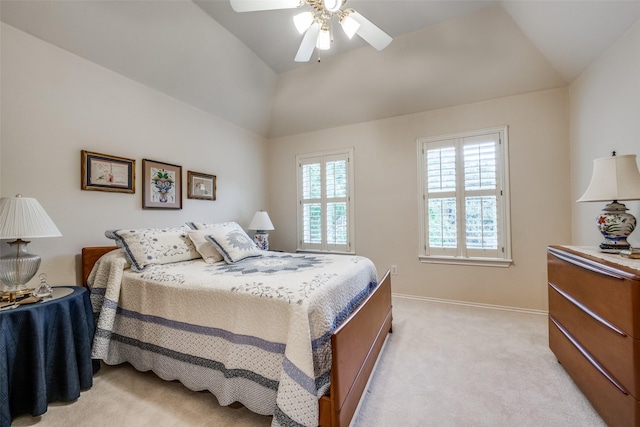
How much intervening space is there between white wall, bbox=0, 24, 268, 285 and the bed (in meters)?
0.28

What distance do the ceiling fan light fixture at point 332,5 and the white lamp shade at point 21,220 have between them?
226 cm

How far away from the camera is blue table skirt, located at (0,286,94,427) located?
1.37m

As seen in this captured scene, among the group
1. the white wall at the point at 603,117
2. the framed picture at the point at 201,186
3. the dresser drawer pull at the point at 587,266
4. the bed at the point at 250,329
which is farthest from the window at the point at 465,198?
the framed picture at the point at 201,186

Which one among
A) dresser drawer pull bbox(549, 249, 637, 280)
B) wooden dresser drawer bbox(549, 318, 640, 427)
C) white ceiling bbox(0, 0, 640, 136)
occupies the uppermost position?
white ceiling bbox(0, 0, 640, 136)

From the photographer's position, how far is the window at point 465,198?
9.89ft

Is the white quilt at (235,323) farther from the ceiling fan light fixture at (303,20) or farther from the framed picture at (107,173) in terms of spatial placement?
the ceiling fan light fixture at (303,20)

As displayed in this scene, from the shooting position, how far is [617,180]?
1.58 m

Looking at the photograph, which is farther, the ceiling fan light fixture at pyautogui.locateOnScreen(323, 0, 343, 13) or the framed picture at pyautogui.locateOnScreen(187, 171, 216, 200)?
the framed picture at pyautogui.locateOnScreen(187, 171, 216, 200)

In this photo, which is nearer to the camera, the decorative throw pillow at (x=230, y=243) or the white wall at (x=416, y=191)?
the decorative throw pillow at (x=230, y=243)

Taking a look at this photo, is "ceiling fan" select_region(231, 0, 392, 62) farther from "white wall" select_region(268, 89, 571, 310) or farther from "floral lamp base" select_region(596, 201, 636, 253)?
"floral lamp base" select_region(596, 201, 636, 253)

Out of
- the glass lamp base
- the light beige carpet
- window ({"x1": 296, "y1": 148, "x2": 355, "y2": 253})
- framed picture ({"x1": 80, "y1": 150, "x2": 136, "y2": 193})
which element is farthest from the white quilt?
window ({"x1": 296, "y1": 148, "x2": 355, "y2": 253})

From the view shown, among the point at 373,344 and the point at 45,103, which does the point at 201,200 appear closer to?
the point at 45,103

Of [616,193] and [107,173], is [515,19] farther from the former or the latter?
[107,173]

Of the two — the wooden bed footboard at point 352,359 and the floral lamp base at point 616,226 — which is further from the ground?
the floral lamp base at point 616,226
